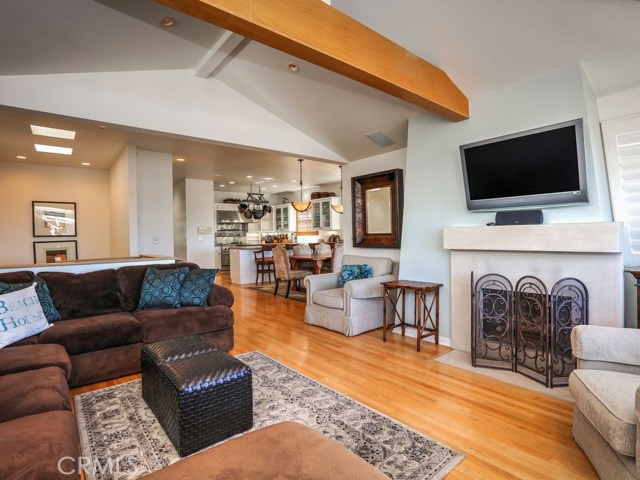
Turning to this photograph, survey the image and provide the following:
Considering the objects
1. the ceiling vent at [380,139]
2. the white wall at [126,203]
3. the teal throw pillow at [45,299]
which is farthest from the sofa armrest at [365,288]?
the white wall at [126,203]

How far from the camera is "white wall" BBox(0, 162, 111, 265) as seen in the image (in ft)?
21.0

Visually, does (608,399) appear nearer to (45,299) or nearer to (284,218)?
(45,299)

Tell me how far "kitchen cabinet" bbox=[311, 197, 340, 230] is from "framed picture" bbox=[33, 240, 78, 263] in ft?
19.3

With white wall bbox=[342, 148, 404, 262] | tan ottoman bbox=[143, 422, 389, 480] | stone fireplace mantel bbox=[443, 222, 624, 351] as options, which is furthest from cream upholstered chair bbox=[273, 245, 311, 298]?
tan ottoman bbox=[143, 422, 389, 480]

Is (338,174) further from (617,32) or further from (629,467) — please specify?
(629,467)

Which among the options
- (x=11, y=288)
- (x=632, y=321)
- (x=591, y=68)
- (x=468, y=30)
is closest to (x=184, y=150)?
(x=11, y=288)

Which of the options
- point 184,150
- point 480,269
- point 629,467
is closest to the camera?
point 629,467

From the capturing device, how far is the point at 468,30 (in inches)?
106

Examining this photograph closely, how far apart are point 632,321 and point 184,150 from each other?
6192 mm

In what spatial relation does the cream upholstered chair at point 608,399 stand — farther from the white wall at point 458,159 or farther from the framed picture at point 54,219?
the framed picture at point 54,219

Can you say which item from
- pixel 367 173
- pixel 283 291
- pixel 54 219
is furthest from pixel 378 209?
pixel 54 219

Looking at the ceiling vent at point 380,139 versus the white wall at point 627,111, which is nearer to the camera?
the white wall at point 627,111

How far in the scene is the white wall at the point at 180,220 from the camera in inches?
343

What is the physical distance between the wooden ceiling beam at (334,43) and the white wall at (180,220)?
281 inches
